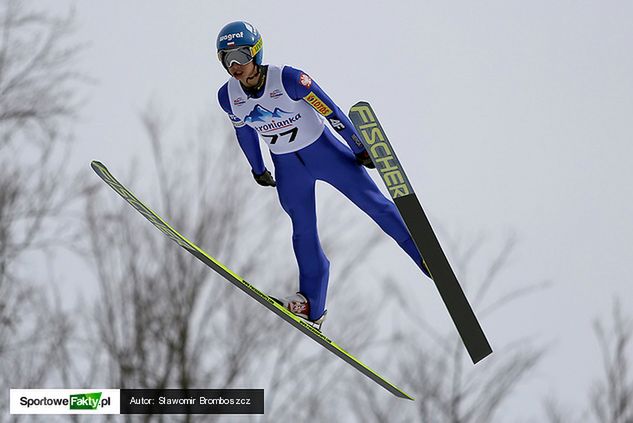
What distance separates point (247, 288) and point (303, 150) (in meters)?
0.91

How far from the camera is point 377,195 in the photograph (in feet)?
18.9

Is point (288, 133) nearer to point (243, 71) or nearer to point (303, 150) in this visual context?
point (303, 150)

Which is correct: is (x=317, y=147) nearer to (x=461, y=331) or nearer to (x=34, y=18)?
(x=461, y=331)

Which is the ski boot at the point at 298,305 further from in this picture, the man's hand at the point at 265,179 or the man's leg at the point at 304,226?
the man's hand at the point at 265,179

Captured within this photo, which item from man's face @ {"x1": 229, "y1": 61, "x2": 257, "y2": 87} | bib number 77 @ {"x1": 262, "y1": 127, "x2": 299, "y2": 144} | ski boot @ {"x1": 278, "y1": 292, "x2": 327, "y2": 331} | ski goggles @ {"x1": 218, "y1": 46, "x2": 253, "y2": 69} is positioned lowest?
ski boot @ {"x1": 278, "y1": 292, "x2": 327, "y2": 331}

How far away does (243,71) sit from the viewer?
17.7 feet

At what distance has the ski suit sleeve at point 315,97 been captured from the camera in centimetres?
541

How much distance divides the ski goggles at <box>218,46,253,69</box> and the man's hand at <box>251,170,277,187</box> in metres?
0.82

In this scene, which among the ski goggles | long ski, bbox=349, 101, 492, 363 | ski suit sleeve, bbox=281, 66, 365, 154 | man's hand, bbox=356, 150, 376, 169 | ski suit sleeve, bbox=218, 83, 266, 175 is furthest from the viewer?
ski suit sleeve, bbox=218, 83, 266, 175

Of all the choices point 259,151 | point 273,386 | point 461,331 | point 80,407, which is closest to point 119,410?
point 80,407

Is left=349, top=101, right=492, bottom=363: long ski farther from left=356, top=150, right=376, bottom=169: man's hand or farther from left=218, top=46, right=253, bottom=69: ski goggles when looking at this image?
left=218, top=46, right=253, bottom=69: ski goggles

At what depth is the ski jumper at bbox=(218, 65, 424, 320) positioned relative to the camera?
545 centimetres

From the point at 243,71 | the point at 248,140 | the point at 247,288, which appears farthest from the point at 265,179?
the point at 243,71

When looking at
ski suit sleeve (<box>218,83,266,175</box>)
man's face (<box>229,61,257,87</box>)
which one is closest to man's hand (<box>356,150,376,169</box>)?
ski suit sleeve (<box>218,83,266,175</box>)
